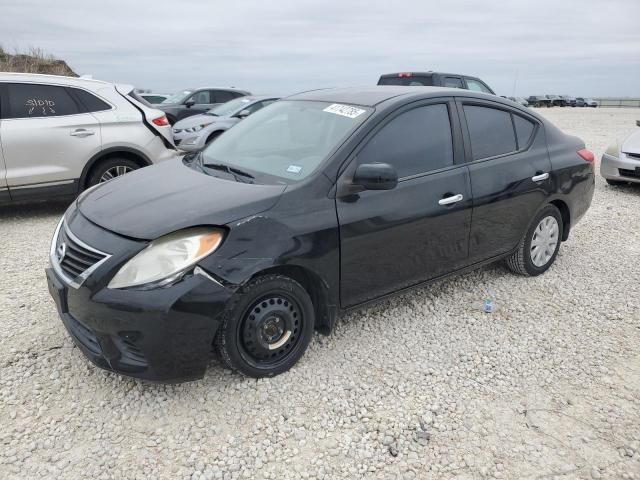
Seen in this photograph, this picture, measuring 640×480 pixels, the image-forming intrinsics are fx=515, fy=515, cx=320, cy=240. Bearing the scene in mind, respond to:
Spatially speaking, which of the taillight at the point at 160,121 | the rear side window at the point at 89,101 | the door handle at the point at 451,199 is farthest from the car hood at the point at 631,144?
the rear side window at the point at 89,101

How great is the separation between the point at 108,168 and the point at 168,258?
173 inches

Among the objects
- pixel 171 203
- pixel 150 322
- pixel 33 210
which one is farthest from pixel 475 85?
pixel 150 322

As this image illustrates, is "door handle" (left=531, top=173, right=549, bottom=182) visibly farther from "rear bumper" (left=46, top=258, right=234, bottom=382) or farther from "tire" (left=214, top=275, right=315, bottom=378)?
"rear bumper" (left=46, top=258, right=234, bottom=382)

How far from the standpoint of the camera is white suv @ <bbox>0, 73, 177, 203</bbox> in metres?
5.89

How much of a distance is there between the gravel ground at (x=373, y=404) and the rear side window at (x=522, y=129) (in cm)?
133

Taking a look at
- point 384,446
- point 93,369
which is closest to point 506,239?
point 384,446

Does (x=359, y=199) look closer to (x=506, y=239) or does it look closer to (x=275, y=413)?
(x=275, y=413)

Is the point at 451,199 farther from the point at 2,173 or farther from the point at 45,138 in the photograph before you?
the point at 2,173

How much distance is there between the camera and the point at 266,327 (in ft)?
9.45

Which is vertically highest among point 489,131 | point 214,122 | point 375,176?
point 489,131

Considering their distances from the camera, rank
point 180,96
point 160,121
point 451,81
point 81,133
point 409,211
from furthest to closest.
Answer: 1. point 180,96
2. point 451,81
3. point 160,121
4. point 81,133
5. point 409,211

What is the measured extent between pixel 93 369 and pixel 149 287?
94 cm

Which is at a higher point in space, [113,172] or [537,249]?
[113,172]

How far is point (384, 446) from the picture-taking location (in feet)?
8.39
